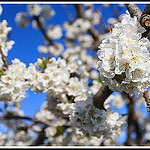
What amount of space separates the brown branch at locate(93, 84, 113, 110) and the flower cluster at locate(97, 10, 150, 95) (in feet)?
0.44

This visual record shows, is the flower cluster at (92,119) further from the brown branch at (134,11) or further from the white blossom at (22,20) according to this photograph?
the white blossom at (22,20)

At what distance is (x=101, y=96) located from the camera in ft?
3.71

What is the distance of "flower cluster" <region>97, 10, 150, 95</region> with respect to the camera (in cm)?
86

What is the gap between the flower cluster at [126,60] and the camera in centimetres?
86

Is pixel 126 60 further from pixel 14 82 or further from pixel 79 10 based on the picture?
pixel 79 10

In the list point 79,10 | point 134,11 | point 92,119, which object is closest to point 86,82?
point 92,119

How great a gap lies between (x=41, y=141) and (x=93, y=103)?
1634mm

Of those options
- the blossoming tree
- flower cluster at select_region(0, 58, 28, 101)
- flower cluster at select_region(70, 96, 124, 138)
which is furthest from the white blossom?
flower cluster at select_region(70, 96, 124, 138)

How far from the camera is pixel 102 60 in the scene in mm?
912

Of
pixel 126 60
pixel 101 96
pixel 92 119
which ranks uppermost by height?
pixel 126 60

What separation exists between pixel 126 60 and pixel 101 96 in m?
0.35

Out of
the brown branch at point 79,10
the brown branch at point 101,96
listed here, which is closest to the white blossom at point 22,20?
the brown branch at point 79,10

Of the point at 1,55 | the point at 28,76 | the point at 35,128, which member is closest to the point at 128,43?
the point at 28,76

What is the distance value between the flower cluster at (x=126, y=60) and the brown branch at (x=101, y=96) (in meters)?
0.13
